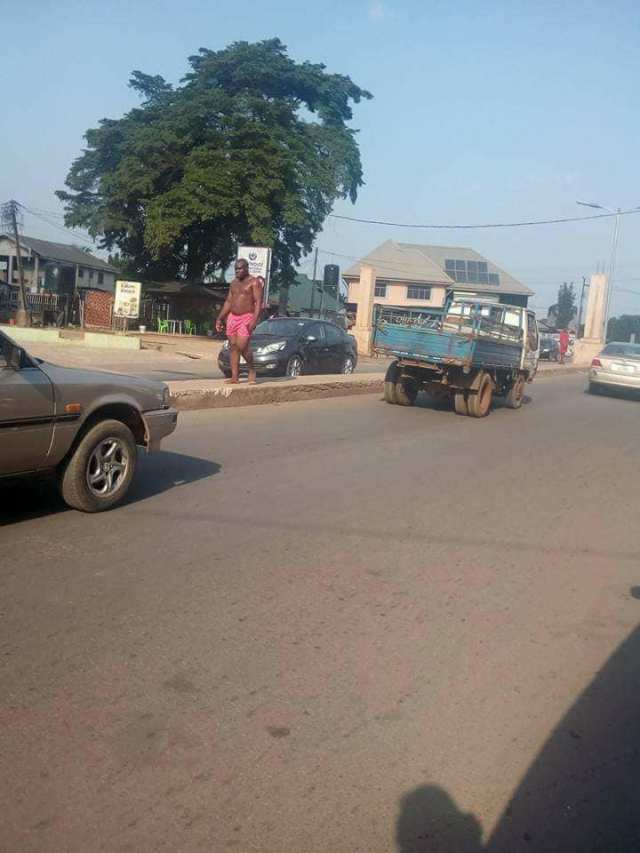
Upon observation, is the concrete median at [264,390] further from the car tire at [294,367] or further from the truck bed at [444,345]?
the truck bed at [444,345]

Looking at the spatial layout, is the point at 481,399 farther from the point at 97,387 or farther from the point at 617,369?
the point at 97,387

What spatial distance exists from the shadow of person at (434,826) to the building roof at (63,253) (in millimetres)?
51760

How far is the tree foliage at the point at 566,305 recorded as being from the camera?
102m

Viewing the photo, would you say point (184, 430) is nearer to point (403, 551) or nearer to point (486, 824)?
point (403, 551)

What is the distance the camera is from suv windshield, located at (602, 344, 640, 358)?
855 inches

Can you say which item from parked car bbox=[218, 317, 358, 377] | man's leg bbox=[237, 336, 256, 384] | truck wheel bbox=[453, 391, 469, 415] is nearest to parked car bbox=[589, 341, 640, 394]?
parked car bbox=[218, 317, 358, 377]

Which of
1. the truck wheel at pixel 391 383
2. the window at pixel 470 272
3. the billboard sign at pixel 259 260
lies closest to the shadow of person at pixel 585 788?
the truck wheel at pixel 391 383

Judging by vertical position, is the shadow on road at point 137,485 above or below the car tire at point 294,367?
below

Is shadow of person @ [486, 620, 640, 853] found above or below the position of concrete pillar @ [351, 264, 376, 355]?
below

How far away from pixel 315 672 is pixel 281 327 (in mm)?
13907

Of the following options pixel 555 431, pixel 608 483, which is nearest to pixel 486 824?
pixel 608 483

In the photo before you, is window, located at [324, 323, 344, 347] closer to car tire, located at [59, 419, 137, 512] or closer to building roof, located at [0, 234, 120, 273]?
car tire, located at [59, 419, 137, 512]

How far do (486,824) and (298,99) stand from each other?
143 ft

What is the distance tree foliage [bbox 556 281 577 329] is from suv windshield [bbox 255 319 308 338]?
3530 inches
